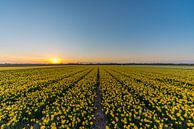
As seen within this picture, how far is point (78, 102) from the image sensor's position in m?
7.96

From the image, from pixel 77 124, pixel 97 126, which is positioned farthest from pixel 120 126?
pixel 77 124

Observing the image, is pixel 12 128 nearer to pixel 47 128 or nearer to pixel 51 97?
pixel 47 128

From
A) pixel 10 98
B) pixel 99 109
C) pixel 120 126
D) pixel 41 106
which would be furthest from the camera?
pixel 10 98

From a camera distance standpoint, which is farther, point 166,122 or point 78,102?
point 78,102

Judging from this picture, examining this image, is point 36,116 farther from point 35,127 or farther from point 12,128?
point 12,128

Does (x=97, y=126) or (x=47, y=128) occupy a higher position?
(x=47, y=128)

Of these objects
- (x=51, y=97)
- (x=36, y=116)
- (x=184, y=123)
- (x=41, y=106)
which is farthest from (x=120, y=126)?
(x=51, y=97)

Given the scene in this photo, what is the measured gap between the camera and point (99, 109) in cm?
815

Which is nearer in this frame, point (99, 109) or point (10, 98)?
point (99, 109)

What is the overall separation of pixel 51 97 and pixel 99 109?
3.29 metres

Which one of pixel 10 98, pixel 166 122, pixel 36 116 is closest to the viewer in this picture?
pixel 166 122

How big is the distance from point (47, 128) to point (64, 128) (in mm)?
573

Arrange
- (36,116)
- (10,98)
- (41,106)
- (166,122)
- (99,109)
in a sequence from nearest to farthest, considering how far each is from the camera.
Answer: (166,122), (36,116), (41,106), (99,109), (10,98)

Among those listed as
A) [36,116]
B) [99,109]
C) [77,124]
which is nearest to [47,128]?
[77,124]
